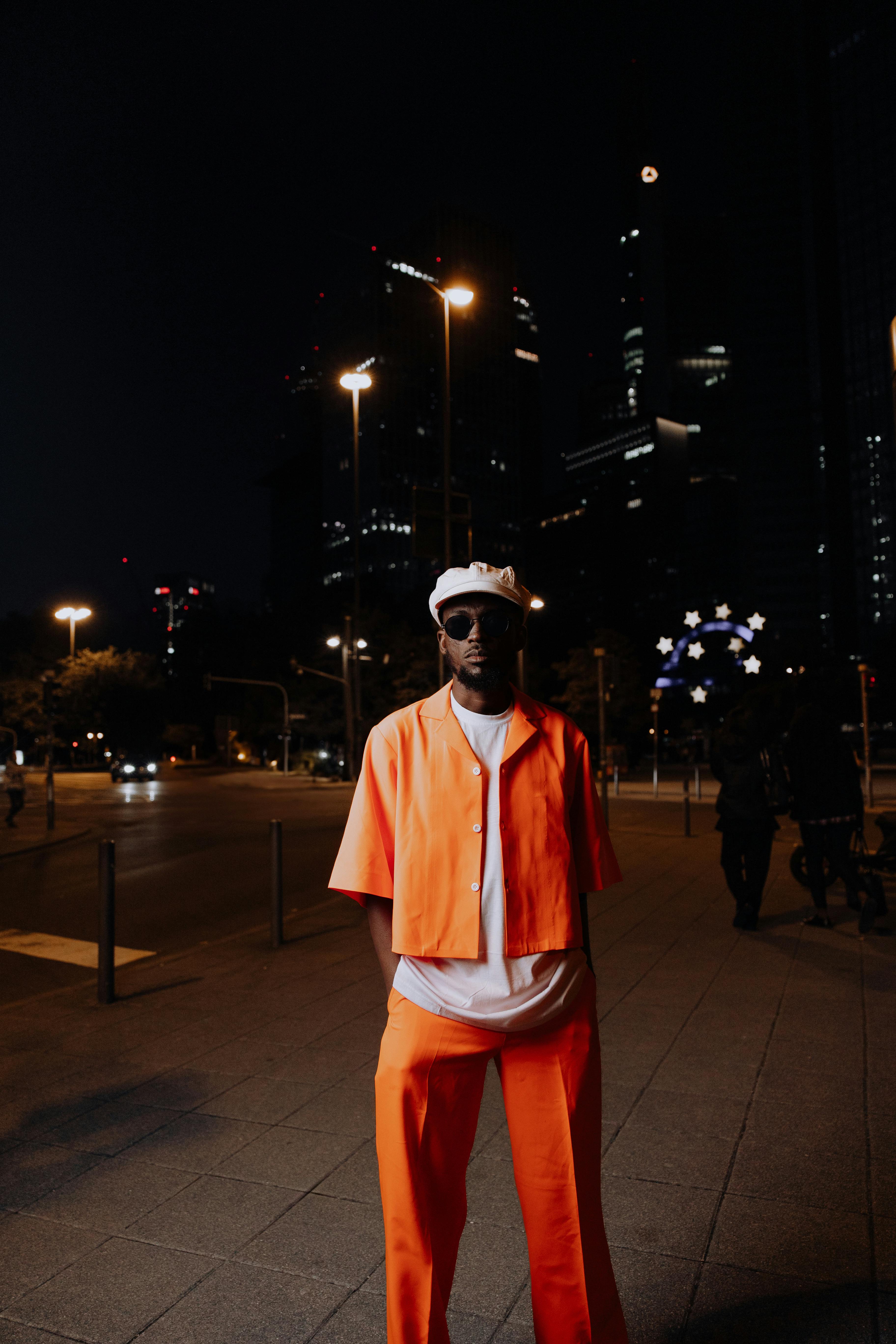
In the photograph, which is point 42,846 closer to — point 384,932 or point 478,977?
point 384,932

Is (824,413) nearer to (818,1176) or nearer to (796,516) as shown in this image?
(796,516)

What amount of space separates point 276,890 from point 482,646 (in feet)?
19.2

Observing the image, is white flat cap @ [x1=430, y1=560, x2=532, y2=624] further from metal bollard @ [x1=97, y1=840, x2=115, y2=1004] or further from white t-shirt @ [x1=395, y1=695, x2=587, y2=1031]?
metal bollard @ [x1=97, y1=840, x2=115, y2=1004]

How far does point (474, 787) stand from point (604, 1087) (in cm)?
270

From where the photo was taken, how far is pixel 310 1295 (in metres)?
2.57

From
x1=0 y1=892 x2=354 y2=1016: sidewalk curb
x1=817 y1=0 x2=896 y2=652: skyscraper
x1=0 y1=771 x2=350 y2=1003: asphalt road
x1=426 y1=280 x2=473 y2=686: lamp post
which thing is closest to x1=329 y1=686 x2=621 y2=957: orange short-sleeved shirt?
x1=0 y1=892 x2=354 y2=1016: sidewalk curb

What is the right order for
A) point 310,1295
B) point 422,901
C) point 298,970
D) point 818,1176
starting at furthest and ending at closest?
point 298,970 → point 818,1176 → point 310,1295 → point 422,901

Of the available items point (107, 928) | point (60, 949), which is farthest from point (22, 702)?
point (107, 928)

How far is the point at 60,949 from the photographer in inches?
309

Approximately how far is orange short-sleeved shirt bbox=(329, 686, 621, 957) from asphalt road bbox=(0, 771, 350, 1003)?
5281 mm

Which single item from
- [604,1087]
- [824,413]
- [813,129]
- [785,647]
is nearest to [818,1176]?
[604,1087]

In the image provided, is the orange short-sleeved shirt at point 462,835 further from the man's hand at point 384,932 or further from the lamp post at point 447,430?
the lamp post at point 447,430

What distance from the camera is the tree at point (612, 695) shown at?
53531 millimetres

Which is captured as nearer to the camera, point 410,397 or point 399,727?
point 399,727
